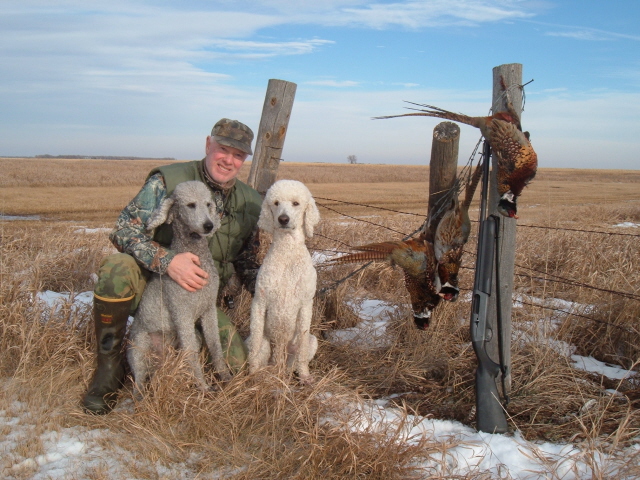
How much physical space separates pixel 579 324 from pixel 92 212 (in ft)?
42.3

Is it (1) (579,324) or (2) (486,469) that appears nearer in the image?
(2) (486,469)

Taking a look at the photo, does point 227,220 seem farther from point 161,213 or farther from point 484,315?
point 484,315

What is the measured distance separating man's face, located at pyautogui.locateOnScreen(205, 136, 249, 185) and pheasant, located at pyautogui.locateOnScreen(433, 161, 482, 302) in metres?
1.48

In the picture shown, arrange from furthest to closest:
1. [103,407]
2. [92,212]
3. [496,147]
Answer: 1. [92,212]
2. [103,407]
3. [496,147]

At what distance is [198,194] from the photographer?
121 inches

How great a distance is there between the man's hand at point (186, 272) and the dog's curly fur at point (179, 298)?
5cm

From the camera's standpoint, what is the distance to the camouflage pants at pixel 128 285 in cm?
302

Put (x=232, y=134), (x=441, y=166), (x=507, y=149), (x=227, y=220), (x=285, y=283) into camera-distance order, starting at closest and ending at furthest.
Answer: (x=507, y=149) → (x=441, y=166) → (x=285, y=283) → (x=232, y=134) → (x=227, y=220)

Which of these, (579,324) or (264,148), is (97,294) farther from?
(579,324)

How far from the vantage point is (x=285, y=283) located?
3180 mm

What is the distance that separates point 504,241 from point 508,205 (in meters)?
0.29

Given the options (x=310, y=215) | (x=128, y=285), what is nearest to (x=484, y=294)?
(x=310, y=215)

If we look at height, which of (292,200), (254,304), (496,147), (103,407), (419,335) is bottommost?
(103,407)

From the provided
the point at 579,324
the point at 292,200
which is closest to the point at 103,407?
the point at 292,200
